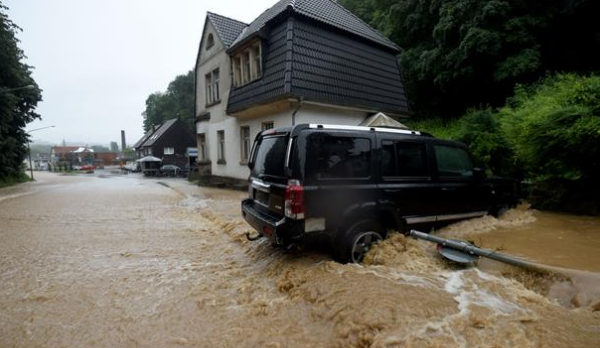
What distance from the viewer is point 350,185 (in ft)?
14.0

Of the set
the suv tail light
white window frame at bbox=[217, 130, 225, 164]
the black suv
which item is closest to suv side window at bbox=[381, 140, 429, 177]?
the black suv

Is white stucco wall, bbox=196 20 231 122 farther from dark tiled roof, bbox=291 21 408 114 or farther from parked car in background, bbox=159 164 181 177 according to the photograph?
parked car in background, bbox=159 164 181 177

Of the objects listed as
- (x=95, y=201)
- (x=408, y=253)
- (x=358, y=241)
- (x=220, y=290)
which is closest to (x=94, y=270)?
(x=220, y=290)

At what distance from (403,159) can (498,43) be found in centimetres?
1250

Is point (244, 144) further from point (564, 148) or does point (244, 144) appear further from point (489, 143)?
point (564, 148)

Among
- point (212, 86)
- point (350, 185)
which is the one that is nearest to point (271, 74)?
point (212, 86)

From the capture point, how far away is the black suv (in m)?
4.02

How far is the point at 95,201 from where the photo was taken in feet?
41.0

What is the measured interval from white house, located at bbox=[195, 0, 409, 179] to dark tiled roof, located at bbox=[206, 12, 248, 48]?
5cm

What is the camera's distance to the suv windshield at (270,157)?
14.3 feet

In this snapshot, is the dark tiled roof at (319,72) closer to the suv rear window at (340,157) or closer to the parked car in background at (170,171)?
the suv rear window at (340,157)

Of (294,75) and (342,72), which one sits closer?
(294,75)

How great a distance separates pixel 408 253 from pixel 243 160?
1091 centimetres

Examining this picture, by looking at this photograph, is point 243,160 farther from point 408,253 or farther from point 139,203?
point 408,253
